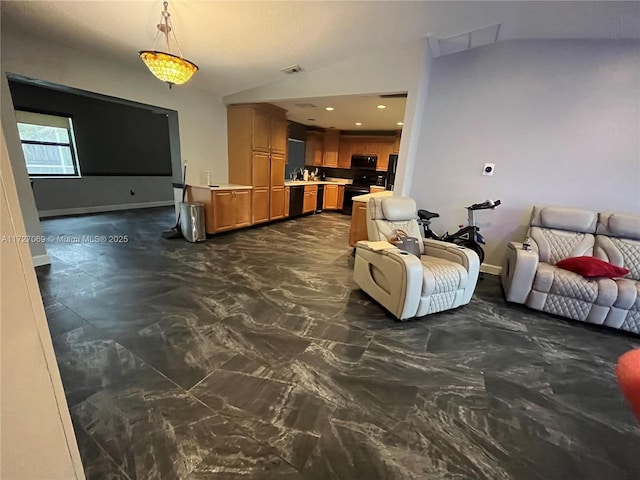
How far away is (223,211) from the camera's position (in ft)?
15.2

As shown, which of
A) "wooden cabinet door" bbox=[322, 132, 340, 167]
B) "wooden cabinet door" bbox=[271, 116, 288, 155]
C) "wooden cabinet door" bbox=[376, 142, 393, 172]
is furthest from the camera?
"wooden cabinet door" bbox=[322, 132, 340, 167]

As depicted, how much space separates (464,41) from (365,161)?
4.43 metres

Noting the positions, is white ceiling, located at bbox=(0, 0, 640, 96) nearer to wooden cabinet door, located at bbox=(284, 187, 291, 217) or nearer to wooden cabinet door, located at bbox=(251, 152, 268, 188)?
wooden cabinet door, located at bbox=(251, 152, 268, 188)

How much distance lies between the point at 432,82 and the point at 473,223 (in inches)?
77.1

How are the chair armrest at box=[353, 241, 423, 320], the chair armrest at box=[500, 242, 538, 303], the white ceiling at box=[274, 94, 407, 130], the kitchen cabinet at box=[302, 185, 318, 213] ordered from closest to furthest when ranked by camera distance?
1. the chair armrest at box=[353, 241, 423, 320]
2. the chair armrest at box=[500, 242, 538, 303]
3. the white ceiling at box=[274, 94, 407, 130]
4. the kitchen cabinet at box=[302, 185, 318, 213]

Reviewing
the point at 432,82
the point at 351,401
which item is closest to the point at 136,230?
the point at 351,401

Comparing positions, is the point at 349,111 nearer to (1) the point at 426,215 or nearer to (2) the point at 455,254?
(1) the point at 426,215

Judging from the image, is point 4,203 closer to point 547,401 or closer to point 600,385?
point 547,401

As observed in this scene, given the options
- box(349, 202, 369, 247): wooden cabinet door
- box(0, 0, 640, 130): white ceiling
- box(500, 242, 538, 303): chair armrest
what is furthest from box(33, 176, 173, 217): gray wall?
box(500, 242, 538, 303): chair armrest

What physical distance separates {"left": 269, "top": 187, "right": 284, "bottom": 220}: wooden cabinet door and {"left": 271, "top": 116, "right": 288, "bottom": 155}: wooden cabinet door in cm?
79

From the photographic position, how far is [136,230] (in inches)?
192

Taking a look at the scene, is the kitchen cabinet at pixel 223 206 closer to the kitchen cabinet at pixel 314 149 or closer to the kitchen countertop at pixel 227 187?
the kitchen countertop at pixel 227 187

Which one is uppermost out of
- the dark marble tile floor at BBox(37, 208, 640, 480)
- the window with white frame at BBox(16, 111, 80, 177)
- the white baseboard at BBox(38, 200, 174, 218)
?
the window with white frame at BBox(16, 111, 80, 177)

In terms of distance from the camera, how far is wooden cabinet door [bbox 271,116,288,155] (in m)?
5.40
